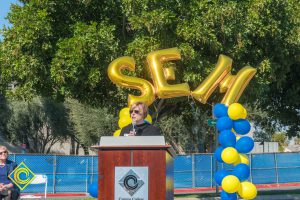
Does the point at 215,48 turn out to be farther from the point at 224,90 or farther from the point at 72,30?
the point at 72,30

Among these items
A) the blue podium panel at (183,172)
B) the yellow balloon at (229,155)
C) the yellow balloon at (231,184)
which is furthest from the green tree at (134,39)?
the blue podium panel at (183,172)

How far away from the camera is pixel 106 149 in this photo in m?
5.22

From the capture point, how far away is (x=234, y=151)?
9.63m

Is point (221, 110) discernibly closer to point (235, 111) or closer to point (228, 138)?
point (235, 111)

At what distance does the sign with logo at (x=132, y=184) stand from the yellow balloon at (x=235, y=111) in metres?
5.02

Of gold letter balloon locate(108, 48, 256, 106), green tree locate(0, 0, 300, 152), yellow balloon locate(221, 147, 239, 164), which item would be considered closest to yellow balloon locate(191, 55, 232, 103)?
gold letter balloon locate(108, 48, 256, 106)

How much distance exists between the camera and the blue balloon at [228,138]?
9.80 m

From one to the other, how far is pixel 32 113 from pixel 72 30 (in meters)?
35.9

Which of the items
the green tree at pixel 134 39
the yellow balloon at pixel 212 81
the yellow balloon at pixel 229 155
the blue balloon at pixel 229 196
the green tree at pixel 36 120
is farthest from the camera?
the green tree at pixel 36 120

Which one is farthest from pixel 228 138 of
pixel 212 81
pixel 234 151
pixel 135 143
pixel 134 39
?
pixel 135 143

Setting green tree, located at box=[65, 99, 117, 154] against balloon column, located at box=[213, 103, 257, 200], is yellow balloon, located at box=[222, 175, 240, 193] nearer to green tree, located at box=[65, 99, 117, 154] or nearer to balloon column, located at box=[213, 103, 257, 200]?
balloon column, located at box=[213, 103, 257, 200]

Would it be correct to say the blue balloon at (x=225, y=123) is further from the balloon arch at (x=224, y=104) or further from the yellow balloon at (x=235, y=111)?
the yellow balloon at (x=235, y=111)

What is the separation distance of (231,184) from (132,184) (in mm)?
4746

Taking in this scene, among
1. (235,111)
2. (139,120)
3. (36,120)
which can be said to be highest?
(36,120)
